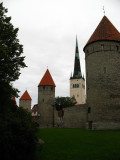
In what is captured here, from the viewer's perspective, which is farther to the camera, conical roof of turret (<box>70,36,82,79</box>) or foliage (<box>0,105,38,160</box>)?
conical roof of turret (<box>70,36,82,79</box>)

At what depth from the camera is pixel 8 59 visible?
12.7 meters

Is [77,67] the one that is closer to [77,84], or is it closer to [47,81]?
[77,84]

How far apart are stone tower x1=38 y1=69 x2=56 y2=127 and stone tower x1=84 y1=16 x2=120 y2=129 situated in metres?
18.9

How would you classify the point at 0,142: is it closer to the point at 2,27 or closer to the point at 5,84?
the point at 5,84

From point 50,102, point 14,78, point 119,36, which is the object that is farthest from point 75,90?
point 14,78

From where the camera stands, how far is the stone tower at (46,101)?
4144 cm

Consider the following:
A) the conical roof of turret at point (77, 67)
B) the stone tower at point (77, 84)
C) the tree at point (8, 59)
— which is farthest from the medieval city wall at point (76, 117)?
the stone tower at point (77, 84)

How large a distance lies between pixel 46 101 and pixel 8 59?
101 feet

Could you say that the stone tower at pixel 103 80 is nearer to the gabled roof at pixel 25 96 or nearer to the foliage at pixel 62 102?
the gabled roof at pixel 25 96

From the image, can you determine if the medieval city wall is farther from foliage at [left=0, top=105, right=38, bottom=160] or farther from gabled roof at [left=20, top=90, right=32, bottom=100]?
gabled roof at [left=20, top=90, right=32, bottom=100]

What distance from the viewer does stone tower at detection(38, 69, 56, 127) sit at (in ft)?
136

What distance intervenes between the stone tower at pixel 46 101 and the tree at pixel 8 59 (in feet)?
93.2

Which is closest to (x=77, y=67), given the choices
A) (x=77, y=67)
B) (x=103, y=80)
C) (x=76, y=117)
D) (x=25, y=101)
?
(x=77, y=67)

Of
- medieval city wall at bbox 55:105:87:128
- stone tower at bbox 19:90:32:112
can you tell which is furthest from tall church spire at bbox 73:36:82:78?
medieval city wall at bbox 55:105:87:128
